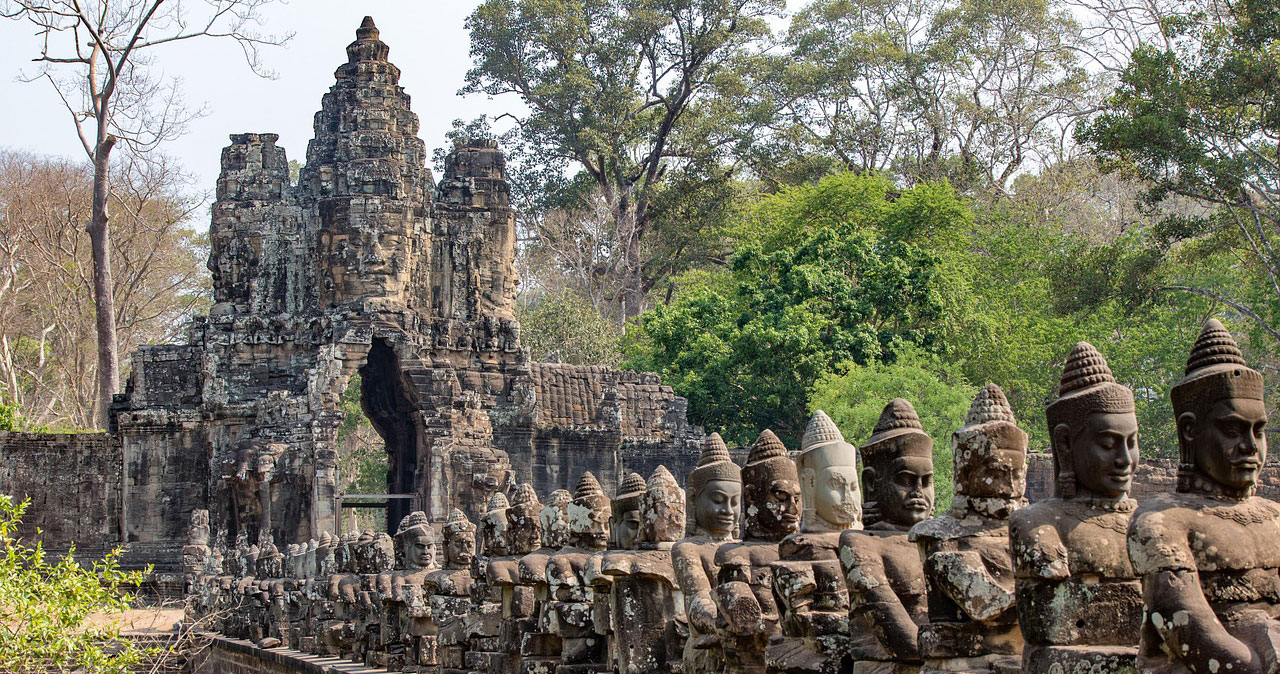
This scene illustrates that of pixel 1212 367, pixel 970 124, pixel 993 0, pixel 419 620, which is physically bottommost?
pixel 419 620

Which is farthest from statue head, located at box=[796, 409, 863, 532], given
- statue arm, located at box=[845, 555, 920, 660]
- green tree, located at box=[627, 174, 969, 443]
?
green tree, located at box=[627, 174, 969, 443]

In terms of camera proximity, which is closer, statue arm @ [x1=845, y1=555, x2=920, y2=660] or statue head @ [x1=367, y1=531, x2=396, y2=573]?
statue arm @ [x1=845, y1=555, x2=920, y2=660]

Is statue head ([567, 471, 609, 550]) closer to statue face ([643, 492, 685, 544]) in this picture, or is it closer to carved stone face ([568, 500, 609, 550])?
carved stone face ([568, 500, 609, 550])

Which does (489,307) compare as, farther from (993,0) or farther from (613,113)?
(993,0)

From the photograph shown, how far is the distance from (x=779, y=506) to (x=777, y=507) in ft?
0.04

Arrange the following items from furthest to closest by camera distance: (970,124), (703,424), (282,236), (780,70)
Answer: (780,70)
(970,124)
(703,424)
(282,236)

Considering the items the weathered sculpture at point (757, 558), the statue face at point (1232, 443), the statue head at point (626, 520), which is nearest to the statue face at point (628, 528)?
Result: the statue head at point (626, 520)

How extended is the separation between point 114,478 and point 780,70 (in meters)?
26.4

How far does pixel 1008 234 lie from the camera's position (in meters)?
37.5

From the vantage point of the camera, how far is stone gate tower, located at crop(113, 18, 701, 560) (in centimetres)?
2855

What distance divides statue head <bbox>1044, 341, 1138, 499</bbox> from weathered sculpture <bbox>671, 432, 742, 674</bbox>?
284 cm

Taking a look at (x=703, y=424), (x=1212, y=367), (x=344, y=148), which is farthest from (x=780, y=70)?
(x=1212, y=367)

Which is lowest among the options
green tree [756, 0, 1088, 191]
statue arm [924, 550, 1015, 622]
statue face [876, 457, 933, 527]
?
statue arm [924, 550, 1015, 622]

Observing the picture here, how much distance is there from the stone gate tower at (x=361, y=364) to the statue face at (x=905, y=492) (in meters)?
21.6
